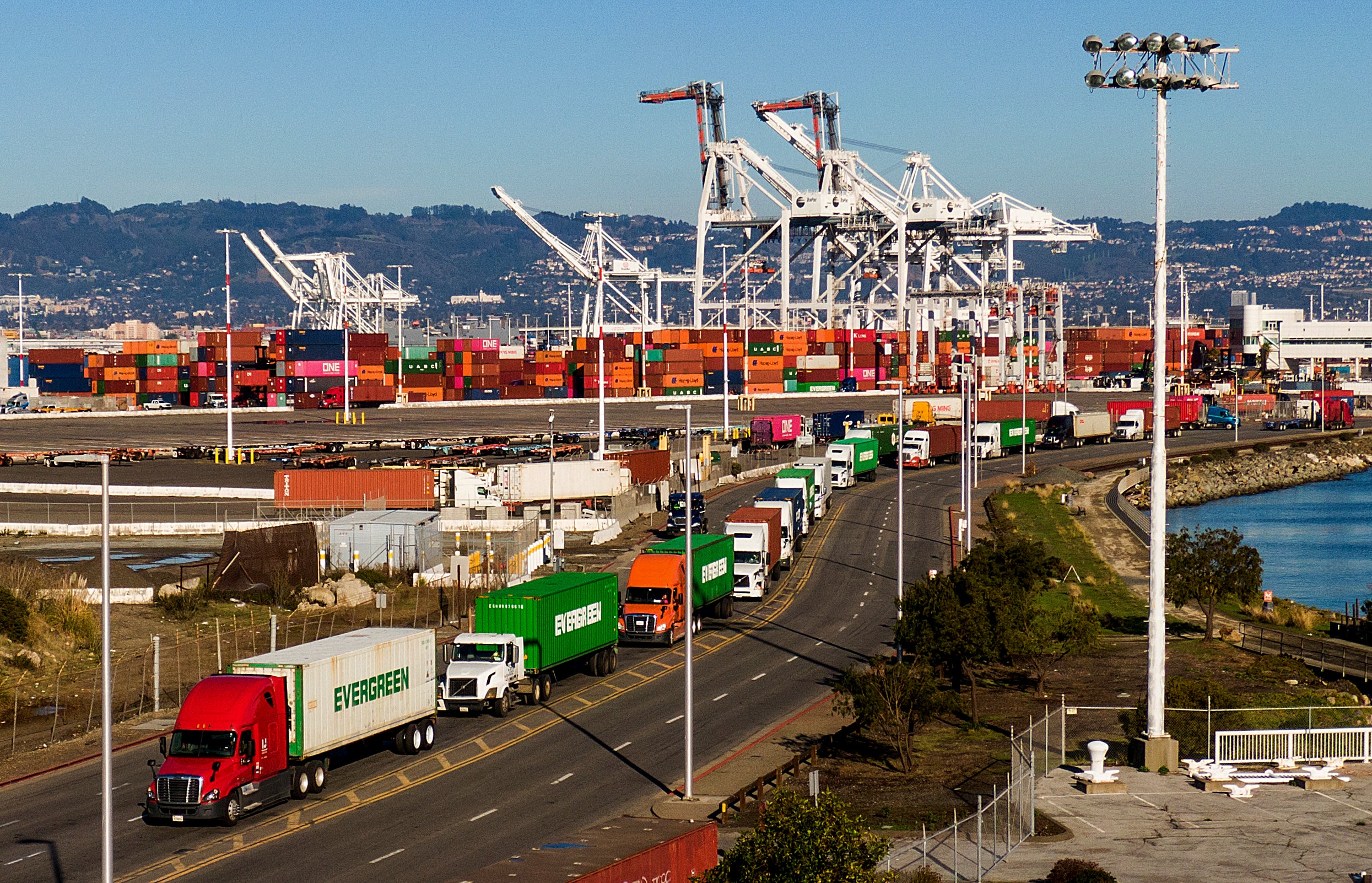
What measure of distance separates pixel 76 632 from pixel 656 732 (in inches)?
917

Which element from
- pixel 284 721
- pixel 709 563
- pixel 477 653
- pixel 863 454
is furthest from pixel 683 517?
pixel 284 721

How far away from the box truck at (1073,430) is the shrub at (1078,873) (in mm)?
104841

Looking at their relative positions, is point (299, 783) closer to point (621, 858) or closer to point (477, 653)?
point (477, 653)

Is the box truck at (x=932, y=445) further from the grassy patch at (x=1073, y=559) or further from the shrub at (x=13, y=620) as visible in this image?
the shrub at (x=13, y=620)

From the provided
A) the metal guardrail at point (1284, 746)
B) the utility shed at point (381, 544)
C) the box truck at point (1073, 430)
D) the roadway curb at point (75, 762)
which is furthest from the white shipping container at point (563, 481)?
the box truck at point (1073, 430)

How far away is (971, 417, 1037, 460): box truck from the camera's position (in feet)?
362

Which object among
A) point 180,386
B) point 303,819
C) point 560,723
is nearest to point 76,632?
point 560,723

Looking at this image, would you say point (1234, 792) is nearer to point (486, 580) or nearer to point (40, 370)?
point (486, 580)

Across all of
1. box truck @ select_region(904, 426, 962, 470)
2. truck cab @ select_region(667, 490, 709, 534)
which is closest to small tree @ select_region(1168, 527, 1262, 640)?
truck cab @ select_region(667, 490, 709, 534)

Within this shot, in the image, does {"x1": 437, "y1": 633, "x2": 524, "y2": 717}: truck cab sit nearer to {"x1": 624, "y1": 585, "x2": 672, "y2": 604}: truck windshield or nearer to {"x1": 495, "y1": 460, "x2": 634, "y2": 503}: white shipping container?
{"x1": 624, "y1": 585, "x2": 672, "y2": 604}: truck windshield

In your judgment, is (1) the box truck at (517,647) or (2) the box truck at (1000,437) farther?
(2) the box truck at (1000,437)

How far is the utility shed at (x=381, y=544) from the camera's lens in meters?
59.1

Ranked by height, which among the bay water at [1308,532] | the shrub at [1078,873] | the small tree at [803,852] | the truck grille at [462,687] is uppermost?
the small tree at [803,852]

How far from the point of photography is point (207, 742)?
26719 mm
